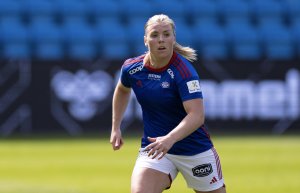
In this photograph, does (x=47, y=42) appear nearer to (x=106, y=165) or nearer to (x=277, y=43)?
(x=277, y=43)

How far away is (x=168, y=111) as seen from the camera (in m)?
7.12

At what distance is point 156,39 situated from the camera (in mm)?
6828

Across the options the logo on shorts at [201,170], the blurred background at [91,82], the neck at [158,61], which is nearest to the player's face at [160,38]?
the neck at [158,61]

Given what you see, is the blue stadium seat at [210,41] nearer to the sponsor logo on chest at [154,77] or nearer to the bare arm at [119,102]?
the bare arm at [119,102]

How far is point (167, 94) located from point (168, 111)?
167 millimetres

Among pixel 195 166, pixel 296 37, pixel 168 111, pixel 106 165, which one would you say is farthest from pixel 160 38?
pixel 296 37

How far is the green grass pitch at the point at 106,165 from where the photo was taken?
11430 millimetres

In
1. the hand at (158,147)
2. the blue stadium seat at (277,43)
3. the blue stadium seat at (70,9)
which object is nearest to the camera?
the hand at (158,147)

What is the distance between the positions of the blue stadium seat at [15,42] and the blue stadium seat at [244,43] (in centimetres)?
496

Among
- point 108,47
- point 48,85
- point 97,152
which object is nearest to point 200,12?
point 108,47

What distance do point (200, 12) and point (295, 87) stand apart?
4712 mm

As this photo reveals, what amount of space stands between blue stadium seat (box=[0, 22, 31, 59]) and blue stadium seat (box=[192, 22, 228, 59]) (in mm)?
4107

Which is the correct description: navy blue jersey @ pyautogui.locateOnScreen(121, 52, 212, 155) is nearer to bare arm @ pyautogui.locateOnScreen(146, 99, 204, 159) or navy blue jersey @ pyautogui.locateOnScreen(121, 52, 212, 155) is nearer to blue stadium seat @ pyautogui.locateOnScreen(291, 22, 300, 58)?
bare arm @ pyautogui.locateOnScreen(146, 99, 204, 159)

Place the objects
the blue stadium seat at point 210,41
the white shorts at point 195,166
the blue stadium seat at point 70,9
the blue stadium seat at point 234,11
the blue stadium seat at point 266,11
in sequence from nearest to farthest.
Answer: the white shorts at point 195,166 → the blue stadium seat at point 210,41 → the blue stadium seat at point 70,9 → the blue stadium seat at point 234,11 → the blue stadium seat at point 266,11
